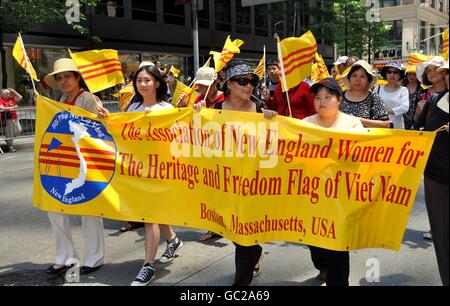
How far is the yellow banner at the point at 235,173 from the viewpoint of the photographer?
3.33 m

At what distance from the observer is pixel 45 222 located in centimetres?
616

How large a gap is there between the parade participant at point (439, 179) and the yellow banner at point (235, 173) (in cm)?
10

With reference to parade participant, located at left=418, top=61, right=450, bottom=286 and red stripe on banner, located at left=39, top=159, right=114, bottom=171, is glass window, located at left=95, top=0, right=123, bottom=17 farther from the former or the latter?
parade participant, located at left=418, top=61, right=450, bottom=286

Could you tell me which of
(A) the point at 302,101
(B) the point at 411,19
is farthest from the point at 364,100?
(B) the point at 411,19

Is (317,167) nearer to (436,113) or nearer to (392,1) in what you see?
(436,113)

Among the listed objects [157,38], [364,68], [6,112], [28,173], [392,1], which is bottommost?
[28,173]

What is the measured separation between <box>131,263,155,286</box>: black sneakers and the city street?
102 millimetres

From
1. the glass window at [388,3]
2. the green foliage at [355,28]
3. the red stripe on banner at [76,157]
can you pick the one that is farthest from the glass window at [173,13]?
the glass window at [388,3]

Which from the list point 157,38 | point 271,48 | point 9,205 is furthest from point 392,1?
point 9,205

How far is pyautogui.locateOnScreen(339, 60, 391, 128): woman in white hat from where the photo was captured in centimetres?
449

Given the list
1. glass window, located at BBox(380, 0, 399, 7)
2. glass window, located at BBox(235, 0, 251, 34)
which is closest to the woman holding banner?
glass window, located at BBox(235, 0, 251, 34)

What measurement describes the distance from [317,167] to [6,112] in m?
12.3
